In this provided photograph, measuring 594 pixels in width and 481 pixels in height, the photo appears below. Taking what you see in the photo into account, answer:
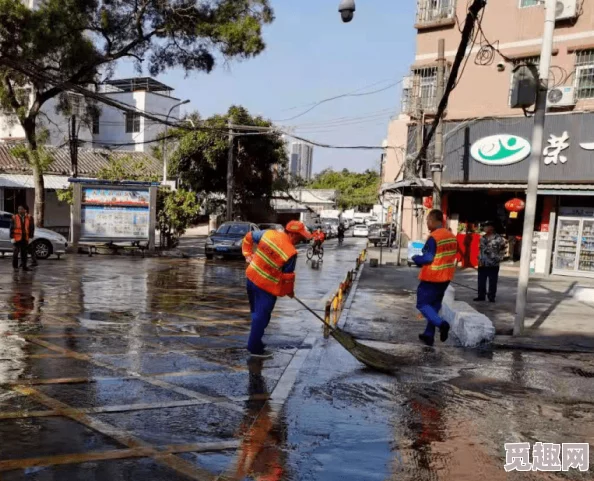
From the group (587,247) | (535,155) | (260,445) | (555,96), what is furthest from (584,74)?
(260,445)

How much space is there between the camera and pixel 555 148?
18812 mm

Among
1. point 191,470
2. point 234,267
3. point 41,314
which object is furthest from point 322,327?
point 234,267

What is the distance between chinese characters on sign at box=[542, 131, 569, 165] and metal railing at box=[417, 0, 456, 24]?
19.8 feet

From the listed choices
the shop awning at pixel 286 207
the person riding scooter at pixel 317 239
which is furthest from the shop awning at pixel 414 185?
the shop awning at pixel 286 207

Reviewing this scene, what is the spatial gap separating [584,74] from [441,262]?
566 inches

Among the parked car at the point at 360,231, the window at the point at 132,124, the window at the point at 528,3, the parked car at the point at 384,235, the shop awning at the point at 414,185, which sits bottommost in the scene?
the parked car at the point at 360,231

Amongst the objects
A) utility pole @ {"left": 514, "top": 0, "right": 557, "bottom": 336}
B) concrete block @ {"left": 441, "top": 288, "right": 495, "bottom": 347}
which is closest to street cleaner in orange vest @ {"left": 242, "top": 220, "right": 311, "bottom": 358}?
concrete block @ {"left": 441, "top": 288, "right": 495, "bottom": 347}

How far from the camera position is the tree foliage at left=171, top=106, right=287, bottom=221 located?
34281mm

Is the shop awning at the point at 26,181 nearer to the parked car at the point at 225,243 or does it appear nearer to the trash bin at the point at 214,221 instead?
the parked car at the point at 225,243

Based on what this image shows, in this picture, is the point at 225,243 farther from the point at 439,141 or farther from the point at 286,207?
the point at 286,207

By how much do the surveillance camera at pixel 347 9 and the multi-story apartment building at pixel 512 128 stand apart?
27.7ft

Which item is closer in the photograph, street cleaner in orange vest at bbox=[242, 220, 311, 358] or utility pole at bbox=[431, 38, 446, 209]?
street cleaner in orange vest at bbox=[242, 220, 311, 358]

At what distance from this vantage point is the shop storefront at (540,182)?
18.5m

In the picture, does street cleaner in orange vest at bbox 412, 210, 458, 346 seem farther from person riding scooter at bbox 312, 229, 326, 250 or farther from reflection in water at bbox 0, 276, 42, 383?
person riding scooter at bbox 312, 229, 326, 250
